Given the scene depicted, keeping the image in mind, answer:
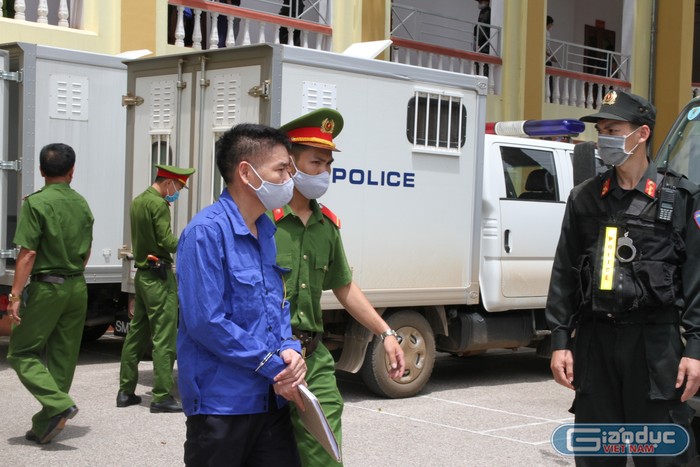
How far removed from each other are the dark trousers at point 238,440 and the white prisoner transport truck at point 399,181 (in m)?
4.62

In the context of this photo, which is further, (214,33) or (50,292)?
(214,33)

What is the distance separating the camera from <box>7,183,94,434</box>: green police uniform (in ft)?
23.0

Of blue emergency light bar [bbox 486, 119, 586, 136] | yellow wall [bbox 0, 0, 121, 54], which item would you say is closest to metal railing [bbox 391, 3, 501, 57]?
yellow wall [bbox 0, 0, 121, 54]

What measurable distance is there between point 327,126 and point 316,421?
149 cm

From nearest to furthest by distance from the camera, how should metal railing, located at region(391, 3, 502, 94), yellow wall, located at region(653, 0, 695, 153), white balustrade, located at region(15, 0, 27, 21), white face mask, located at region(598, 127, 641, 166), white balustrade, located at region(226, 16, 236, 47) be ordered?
white face mask, located at region(598, 127, 641, 166) → white balustrade, located at region(15, 0, 27, 21) → white balustrade, located at region(226, 16, 236, 47) → metal railing, located at region(391, 3, 502, 94) → yellow wall, located at region(653, 0, 695, 153)

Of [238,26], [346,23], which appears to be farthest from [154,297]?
[346,23]

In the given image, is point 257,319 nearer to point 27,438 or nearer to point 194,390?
point 194,390

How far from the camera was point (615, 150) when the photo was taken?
455cm

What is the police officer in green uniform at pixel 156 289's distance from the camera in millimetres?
8180

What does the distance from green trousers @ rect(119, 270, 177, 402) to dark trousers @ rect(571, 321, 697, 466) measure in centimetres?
429

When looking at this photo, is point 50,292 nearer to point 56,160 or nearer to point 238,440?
point 56,160

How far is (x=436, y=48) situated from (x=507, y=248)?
8.22 meters

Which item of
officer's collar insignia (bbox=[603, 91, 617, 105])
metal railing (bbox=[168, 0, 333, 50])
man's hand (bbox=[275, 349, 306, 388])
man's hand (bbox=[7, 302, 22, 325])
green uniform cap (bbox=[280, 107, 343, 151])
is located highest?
metal railing (bbox=[168, 0, 333, 50])

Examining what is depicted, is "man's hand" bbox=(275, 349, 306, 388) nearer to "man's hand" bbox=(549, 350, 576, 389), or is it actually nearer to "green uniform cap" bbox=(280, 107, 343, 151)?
"green uniform cap" bbox=(280, 107, 343, 151)
